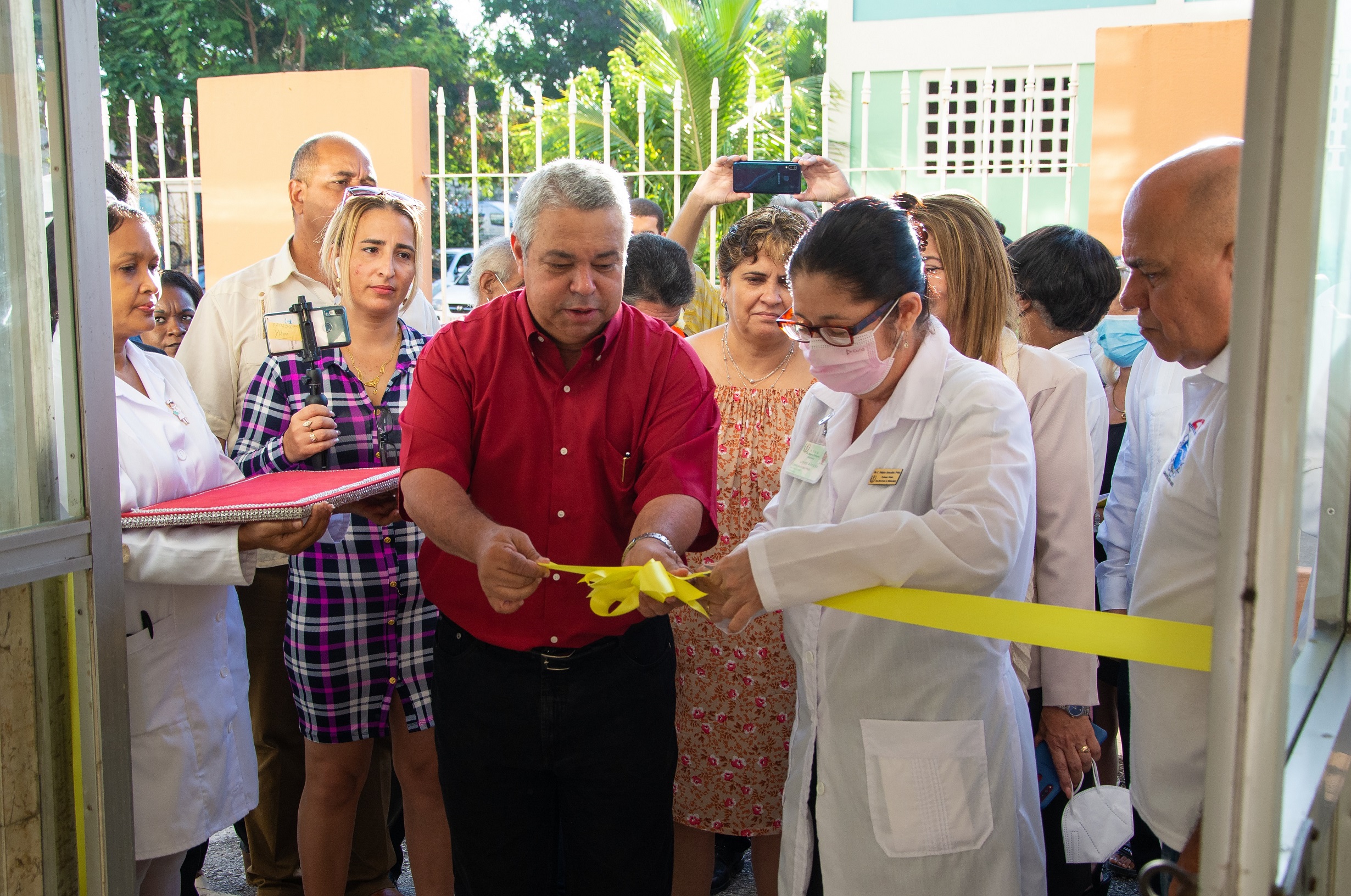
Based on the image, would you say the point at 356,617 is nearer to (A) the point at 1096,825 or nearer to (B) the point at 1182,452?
(A) the point at 1096,825

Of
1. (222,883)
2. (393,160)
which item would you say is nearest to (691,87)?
(393,160)

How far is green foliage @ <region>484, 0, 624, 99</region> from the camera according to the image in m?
34.8

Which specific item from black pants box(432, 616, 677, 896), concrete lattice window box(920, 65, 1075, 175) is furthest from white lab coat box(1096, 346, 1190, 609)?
concrete lattice window box(920, 65, 1075, 175)

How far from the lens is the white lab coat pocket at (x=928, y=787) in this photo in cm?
205

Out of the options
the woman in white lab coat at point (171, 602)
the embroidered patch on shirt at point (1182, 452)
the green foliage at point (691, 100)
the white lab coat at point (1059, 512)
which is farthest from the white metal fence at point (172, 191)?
the embroidered patch on shirt at point (1182, 452)

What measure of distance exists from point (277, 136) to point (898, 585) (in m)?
10.1

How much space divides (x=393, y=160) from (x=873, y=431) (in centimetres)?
866

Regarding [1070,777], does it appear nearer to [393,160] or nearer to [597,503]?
[597,503]

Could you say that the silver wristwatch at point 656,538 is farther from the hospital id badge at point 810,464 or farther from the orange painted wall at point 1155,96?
the orange painted wall at point 1155,96

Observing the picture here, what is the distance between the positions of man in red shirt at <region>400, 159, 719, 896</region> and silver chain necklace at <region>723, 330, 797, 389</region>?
706mm

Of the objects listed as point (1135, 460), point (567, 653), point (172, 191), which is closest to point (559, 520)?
point (567, 653)

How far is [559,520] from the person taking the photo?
2.51 m

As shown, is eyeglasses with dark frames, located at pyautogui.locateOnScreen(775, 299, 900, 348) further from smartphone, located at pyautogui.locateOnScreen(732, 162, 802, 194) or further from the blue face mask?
the blue face mask

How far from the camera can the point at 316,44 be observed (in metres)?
28.8
